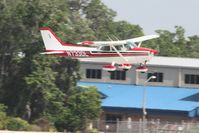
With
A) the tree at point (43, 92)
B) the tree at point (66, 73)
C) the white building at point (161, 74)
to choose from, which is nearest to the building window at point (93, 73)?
the white building at point (161, 74)

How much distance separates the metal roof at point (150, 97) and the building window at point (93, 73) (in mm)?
1167

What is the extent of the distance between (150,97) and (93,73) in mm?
8313

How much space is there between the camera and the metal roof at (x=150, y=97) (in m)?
70.8

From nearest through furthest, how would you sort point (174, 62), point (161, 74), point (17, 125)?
point (17, 125), point (174, 62), point (161, 74)

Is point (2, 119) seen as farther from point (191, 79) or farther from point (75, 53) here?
point (191, 79)

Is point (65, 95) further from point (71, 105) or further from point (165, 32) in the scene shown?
point (165, 32)

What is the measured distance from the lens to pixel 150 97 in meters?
74.1

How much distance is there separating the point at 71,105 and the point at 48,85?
3.40 m

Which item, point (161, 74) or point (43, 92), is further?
point (161, 74)

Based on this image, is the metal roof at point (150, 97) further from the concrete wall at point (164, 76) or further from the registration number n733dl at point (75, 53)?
the registration number n733dl at point (75, 53)

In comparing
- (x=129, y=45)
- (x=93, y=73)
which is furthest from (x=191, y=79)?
(x=129, y=45)

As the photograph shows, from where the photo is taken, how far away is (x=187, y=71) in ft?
259

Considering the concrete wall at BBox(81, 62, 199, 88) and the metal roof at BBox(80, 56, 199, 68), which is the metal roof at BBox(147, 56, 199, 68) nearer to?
the metal roof at BBox(80, 56, 199, 68)

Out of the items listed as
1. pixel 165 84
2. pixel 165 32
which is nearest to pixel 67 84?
pixel 165 84
